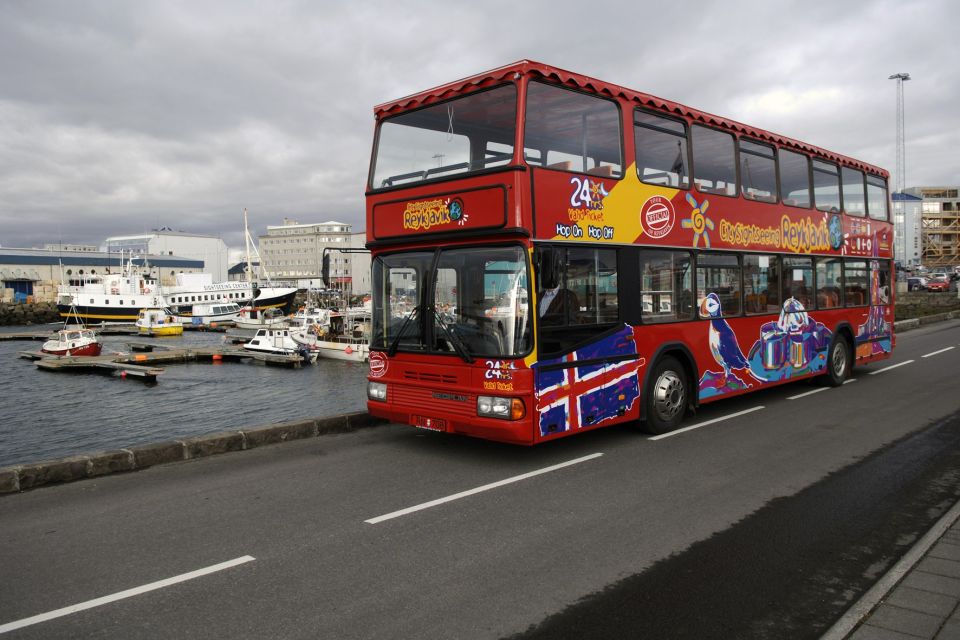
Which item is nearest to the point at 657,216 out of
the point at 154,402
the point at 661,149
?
the point at 661,149

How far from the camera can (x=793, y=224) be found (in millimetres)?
12109

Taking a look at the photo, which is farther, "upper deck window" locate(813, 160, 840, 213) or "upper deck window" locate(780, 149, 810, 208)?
"upper deck window" locate(813, 160, 840, 213)

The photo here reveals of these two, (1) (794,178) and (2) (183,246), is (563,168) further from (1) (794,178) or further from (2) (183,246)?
(2) (183,246)

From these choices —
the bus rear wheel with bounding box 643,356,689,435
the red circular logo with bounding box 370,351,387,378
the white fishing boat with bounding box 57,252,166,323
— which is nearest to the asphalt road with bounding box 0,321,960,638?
the bus rear wheel with bounding box 643,356,689,435

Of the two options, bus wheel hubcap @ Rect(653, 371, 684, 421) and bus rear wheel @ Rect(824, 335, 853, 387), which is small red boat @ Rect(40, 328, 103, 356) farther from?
bus rear wheel @ Rect(824, 335, 853, 387)

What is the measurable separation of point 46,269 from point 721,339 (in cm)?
11826

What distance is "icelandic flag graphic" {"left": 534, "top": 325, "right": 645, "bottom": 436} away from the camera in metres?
7.57

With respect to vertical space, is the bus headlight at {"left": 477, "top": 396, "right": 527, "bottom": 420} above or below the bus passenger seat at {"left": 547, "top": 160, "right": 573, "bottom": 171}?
below

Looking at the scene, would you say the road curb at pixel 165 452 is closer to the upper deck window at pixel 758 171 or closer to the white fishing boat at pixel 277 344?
the upper deck window at pixel 758 171

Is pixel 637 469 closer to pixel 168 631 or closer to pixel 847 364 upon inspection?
pixel 168 631

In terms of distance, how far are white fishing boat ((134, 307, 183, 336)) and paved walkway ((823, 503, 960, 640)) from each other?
69.6 m

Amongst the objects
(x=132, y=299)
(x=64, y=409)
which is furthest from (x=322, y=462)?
(x=132, y=299)

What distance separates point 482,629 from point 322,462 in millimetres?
4493

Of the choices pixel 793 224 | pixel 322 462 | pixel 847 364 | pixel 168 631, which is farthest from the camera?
pixel 847 364
